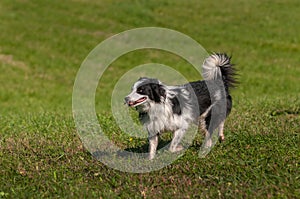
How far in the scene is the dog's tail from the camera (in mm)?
9242

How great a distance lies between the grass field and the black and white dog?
0.42m

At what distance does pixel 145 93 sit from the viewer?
7.87m

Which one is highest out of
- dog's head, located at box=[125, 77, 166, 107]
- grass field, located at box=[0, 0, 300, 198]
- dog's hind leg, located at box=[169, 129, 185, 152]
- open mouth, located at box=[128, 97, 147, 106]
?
dog's head, located at box=[125, 77, 166, 107]

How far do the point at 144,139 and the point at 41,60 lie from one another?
18428mm

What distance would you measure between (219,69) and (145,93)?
204 centimetres

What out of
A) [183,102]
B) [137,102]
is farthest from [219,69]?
[137,102]

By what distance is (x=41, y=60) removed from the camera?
26891 mm

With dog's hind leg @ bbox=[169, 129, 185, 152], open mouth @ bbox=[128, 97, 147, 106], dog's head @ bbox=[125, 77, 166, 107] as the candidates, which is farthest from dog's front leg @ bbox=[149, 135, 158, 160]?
open mouth @ bbox=[128, 97, 147, 106]

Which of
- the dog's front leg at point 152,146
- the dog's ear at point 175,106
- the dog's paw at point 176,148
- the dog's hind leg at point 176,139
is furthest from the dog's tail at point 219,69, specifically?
the dog's front leg at point 152,146

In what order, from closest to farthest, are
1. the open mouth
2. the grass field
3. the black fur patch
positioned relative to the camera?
1. the grass field
2. the open mouth
3. the black fur patch

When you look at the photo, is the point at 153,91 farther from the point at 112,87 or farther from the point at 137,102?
the point at 112,87

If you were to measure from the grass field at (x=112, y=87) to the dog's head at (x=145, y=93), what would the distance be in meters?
1.03

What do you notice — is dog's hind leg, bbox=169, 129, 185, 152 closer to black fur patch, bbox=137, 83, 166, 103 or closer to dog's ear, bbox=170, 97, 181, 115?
dog's ear, bbox=170, 97, 181, 115

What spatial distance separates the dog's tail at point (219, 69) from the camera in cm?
924
